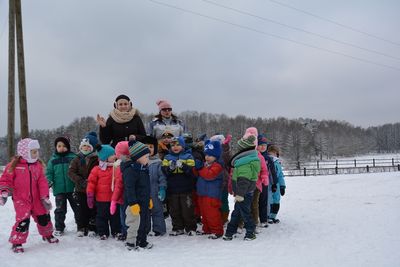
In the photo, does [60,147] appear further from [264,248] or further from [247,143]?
[264,248]

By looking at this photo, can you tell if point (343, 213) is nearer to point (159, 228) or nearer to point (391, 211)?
point (391, 211)

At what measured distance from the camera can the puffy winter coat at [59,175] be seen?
648 cm

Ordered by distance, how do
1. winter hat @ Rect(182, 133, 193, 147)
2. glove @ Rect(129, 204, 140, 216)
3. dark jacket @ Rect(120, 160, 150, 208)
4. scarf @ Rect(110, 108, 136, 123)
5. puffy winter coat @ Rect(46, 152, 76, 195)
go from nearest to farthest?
glove @ Rect(129, 204, 140, 216)
dark jacket @ Rect(120, 160, 150, 208)
puffy winter coat @ Rect(46, 152, 76, 195)
scarf @ Rect(110, 108, 136, 123)
winter hat @ Rect(182, 133, 193, 147)

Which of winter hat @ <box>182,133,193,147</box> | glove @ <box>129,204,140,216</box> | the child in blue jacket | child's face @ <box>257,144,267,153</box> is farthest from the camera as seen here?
the child in blue jacket

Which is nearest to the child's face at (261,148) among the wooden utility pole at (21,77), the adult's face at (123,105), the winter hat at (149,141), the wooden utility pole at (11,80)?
the winter hat at (149,141)

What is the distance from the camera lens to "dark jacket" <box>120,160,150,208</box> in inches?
214

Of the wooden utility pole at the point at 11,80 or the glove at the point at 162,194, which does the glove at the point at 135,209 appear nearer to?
the glove at the point at 162,194

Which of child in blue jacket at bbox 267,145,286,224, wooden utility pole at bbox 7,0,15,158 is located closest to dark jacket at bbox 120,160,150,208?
child in blue jacket at bbox 267,145,286,224

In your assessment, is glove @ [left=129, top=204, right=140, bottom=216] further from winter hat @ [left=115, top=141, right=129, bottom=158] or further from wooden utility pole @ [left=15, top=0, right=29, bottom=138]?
wooden utility pole @ [left=15, top=0, right=29, bottom=138]

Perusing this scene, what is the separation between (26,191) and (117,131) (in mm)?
1898

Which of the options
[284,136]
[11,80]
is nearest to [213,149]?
[11,80]

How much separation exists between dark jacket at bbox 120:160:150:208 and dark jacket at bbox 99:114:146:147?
1162 mm

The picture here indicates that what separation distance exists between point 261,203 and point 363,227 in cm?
200

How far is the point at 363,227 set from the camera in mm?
6785
